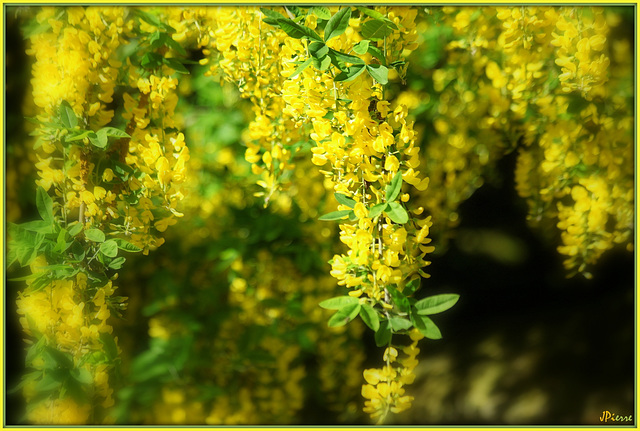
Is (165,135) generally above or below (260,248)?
above

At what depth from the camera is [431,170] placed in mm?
2434

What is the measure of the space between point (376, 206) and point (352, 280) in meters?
0.17

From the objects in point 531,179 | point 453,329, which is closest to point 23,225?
point 531,179

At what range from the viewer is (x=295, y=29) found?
3.39 feet

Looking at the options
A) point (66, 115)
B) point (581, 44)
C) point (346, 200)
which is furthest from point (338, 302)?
point (581, 44)

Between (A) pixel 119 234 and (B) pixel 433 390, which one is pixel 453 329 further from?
(A) pixel 119 234

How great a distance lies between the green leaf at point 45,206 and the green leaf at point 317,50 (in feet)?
2.44

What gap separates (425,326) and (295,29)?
2.26 feet

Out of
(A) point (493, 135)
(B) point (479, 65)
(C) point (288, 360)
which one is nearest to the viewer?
(B) point (479, 65)

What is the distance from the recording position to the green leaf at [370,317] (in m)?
1.02

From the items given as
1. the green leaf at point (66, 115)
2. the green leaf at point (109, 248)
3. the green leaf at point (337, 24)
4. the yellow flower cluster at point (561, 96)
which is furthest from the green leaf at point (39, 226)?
the yellow flower cluster at point (561, 96)

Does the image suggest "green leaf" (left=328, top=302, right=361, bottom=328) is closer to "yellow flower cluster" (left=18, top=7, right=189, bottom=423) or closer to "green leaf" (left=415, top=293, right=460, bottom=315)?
"green leaf" (left=415, top=293, right=460, bottom=315)

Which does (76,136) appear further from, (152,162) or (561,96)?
(561,96)

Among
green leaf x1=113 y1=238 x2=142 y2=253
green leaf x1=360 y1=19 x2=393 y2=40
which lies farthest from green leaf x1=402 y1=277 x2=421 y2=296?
green leaf x1=113 y1=238 x2=142 y2=253
